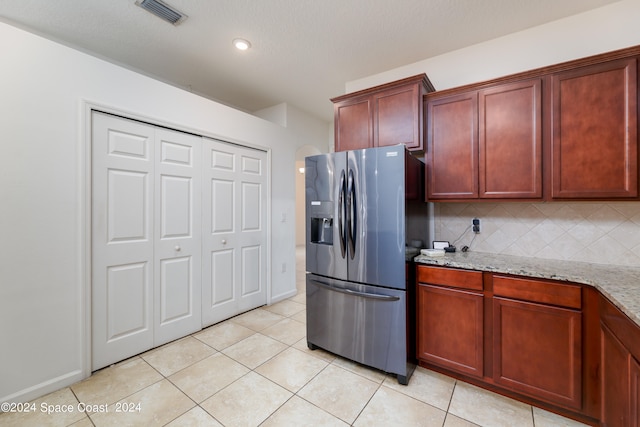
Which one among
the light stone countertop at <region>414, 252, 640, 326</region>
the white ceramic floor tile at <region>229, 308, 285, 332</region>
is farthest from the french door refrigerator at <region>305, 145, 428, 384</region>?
the white ceramic floor tile at <region>229, 308, 285, 332</region>

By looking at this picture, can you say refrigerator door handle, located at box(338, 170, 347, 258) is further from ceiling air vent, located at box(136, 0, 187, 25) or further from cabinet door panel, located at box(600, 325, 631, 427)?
ceiling air vent, located at box(136, 0, 187, 25)

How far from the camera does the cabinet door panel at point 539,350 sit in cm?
152

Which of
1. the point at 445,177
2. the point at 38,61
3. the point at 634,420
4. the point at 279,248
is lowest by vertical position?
the point at 634,420

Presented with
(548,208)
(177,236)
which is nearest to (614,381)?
(548,208)

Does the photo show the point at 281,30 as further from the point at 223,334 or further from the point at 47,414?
the point at 47,414

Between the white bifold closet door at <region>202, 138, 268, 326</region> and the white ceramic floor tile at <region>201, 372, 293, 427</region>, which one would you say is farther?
the white bifold closet door at <region>202, 138, 268, 326</region>

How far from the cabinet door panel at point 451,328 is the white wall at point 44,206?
8.57ft

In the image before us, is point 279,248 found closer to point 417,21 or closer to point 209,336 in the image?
point 209,336

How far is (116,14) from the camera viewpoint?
2.01m

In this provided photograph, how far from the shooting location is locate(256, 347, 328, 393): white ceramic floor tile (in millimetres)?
1925

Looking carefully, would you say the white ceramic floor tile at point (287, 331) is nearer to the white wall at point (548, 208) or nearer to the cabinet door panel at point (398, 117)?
the white wall at point (548, 208)

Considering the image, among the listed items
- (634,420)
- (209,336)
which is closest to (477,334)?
(634,420)

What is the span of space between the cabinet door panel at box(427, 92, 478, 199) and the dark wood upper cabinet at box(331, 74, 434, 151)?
124mm

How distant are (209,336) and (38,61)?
2.59 metres
